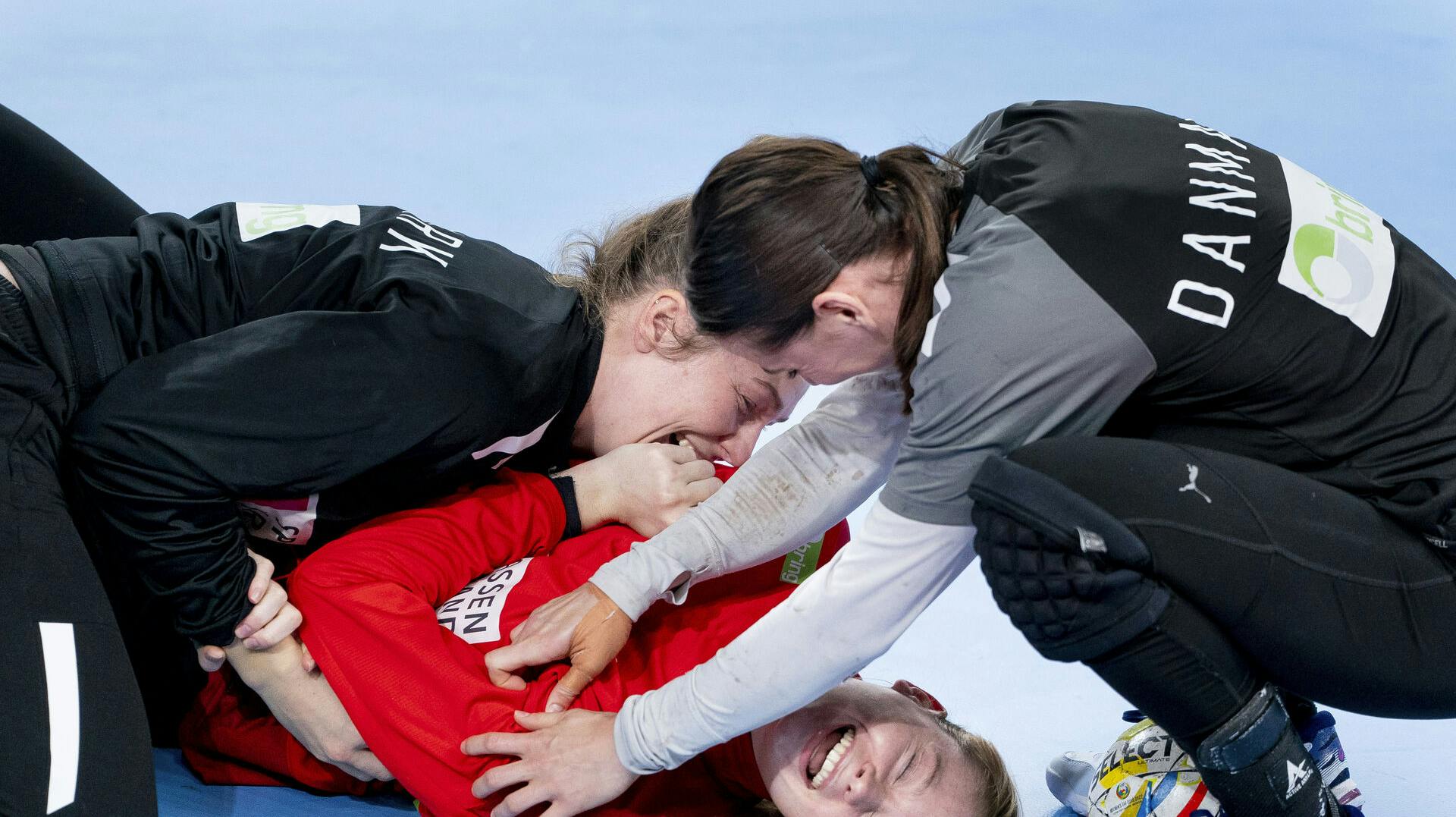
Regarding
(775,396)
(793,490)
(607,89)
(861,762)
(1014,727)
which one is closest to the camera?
(861,762)

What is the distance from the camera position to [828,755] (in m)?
2.22

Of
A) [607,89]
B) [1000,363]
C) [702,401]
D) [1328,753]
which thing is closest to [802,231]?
[1000,363]

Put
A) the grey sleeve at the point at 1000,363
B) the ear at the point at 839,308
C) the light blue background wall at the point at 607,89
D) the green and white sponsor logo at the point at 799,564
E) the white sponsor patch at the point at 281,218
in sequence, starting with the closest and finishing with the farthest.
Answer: the grey sleeve at the point at 1000,363
the ear at the point at 839,308
the white sponsor patch at the point at 281,218
the green and white sponsor logo at the point at 799,564
the light blue background wall at the point at 607,89

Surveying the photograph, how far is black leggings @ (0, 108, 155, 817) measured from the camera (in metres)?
1.73

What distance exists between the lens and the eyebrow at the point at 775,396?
2.51 meters

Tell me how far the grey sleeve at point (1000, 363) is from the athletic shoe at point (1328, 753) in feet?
2.64

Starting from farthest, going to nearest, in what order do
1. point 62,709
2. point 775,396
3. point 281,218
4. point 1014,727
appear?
point 1014,727
point 775,396
point 281,218
point 62,709

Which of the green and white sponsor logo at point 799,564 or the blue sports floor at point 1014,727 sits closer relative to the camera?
the blue sports floor at point 1014,727

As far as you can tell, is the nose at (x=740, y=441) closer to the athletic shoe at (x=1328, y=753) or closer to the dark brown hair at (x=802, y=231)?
the dark brown hair at (x=802, y=231)

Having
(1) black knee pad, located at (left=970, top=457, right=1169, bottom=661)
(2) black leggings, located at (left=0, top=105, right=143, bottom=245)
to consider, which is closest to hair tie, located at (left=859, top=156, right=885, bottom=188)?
(1) black knee pad, located at (left=970, top=457, right=1169, bottom=661)

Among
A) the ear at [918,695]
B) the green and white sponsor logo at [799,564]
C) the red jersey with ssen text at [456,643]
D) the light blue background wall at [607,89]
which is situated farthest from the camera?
the light blue background wall at [607,89]

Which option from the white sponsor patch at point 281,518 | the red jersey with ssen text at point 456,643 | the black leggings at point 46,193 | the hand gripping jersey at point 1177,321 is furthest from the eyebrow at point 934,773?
the black leggings at point 46,193

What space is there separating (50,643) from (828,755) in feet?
4.05

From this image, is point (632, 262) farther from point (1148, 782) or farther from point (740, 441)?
point (1148, 782)
